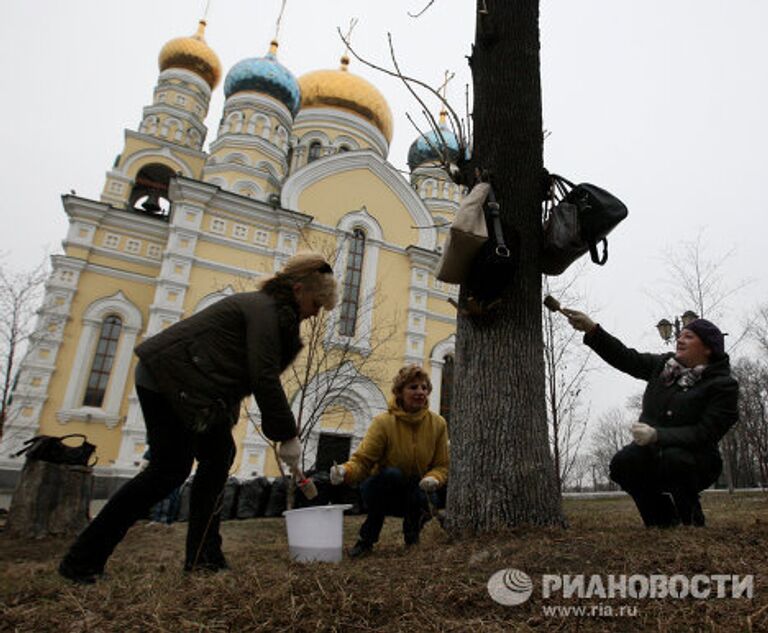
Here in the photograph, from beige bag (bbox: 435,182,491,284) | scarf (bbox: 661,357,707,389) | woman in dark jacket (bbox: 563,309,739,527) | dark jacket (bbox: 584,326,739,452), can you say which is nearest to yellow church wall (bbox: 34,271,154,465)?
beige bag (bbox: 435,182,491,284)

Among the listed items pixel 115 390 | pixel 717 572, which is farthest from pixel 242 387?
pixel 115 390

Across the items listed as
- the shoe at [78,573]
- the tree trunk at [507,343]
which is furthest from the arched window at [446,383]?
the shoe at [78,573]

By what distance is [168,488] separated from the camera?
7.84 ft

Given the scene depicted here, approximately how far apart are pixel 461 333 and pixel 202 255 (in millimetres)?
13677

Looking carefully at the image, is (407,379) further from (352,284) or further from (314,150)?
(314,150)

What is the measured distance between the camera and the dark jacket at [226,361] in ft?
7.47

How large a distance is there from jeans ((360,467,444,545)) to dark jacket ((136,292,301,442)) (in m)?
0.82

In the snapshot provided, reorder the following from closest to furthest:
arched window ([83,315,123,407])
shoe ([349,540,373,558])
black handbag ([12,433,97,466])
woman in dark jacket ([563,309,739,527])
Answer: woman in dark jacket ([563,309,739,527]) < shoe ([349,540,373,558]) < black handbag ([12,433,97,466]) < arched window ([83,315,123,407])

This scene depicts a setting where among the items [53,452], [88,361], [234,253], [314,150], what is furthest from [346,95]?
[53,452]

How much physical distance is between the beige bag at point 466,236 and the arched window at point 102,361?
14.3 metres

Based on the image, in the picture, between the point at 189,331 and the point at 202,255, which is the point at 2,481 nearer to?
the point at 202,255

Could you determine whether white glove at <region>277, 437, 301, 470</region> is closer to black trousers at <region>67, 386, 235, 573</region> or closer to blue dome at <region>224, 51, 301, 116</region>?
black trousers at <region>67, 386, 235, 573</region>

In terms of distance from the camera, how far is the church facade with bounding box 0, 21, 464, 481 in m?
13.7

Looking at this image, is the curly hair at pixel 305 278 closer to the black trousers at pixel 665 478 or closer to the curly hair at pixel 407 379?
the curly hair at pixel 407 379
